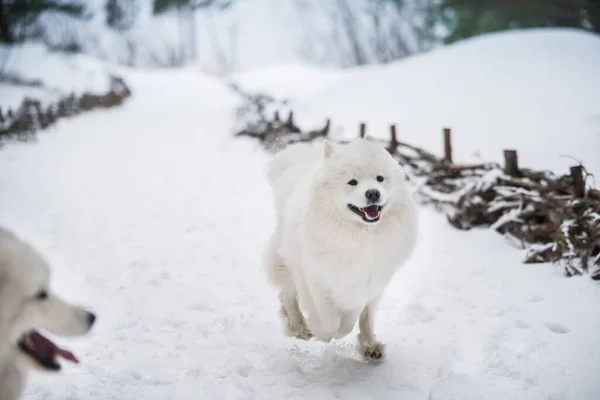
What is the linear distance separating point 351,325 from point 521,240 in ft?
8.40

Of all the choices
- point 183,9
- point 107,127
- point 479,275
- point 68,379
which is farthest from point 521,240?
point 183,9

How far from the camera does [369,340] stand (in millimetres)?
3180

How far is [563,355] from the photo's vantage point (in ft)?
9.53

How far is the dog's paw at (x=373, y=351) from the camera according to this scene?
3119 millimetres

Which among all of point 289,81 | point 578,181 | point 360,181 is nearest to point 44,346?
point 360,181

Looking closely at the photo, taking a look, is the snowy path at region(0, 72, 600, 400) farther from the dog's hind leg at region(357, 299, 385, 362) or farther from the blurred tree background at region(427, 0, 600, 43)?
the blurred tree background at region(427, 0, 600, 43)

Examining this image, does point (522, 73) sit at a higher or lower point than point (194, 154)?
higher

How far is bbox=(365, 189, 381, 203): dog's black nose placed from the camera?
2.64m

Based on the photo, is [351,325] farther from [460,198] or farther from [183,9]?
[183,9]

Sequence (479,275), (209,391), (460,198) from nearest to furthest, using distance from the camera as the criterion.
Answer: (209,391) < (479,275) < (460,198)

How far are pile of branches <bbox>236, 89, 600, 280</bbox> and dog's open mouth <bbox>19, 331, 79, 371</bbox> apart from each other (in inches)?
148

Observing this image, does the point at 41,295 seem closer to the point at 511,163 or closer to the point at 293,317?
the point at 293,317

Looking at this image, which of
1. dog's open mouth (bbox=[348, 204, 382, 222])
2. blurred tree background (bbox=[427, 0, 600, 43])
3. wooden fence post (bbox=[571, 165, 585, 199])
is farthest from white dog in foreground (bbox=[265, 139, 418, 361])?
blurred tree background (bbox=[427, 0, 600, 43])

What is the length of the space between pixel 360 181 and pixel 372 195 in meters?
0.17
